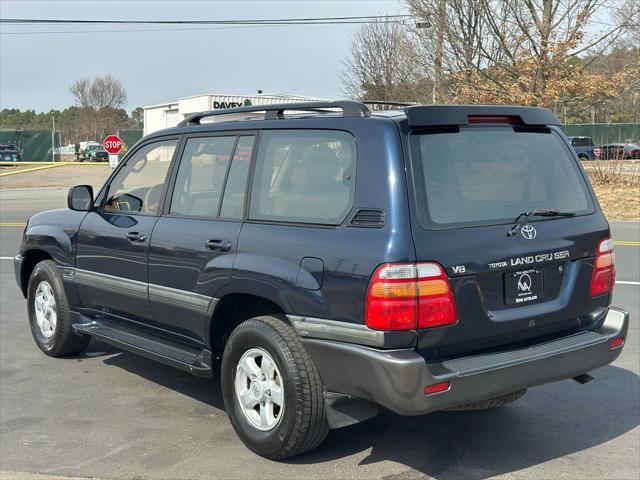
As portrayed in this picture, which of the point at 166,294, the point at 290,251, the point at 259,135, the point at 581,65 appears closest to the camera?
the point at 290,251

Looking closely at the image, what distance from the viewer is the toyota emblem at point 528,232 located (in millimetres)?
3955

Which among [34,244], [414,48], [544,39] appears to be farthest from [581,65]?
[34,244]

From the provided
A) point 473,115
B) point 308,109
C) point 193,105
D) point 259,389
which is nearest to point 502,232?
point 473,115

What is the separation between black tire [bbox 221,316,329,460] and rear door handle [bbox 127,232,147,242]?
110 centimetres

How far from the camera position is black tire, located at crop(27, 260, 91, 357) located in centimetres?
588

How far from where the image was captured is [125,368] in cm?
601

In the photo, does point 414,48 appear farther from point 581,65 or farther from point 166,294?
point 166,294

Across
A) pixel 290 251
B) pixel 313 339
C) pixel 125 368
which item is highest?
pixel 290 251

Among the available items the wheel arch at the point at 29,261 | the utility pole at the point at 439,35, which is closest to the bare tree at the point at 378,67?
the utility pole at the point at 439,35

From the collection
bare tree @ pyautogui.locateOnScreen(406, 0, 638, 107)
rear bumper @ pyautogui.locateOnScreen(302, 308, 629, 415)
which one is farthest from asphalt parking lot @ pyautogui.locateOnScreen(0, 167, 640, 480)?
bare tree @ pyautogui.locateOnScreen(406, 0, 638, 107)

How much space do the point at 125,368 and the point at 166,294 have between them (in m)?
1.53

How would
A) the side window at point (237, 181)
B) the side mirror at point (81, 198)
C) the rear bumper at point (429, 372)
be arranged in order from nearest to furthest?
the rear bumper at point (429, 372), the side window at point (237, 181), the side mirror at point (81, 198)

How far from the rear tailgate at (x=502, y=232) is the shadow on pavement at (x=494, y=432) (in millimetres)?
694

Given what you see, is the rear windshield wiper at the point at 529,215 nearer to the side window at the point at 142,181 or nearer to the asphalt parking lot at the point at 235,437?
the asphalt parking lot at the point at 235,437
